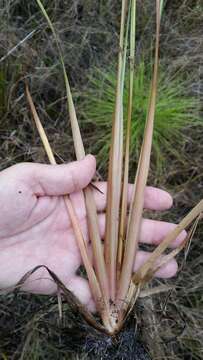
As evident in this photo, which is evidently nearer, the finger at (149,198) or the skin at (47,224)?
the skin at (47,224)

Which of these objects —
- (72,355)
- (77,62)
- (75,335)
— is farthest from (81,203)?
(77,62)

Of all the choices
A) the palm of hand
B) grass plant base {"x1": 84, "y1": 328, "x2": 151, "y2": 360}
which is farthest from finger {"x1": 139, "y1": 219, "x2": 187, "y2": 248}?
grass plant base {"x1": 84, "y1": 328, "x2": 151, "y2": 360}

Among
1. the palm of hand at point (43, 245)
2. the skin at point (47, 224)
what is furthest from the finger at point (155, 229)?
the palm of hand at point (43, 245)

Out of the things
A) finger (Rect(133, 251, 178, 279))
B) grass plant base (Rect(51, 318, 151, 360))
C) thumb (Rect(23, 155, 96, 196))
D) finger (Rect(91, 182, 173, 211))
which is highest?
thumb (Rect(23, 155, 96, 196))

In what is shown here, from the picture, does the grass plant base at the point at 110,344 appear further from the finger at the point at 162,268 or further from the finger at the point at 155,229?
the finger at the point at 155,229

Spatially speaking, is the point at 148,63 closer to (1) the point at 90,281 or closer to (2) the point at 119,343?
(1) the point at 90,281

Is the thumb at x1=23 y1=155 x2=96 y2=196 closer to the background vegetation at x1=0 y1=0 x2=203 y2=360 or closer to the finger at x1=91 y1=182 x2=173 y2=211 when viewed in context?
the finger at x1=91 y1=182 x2=173 y2=211

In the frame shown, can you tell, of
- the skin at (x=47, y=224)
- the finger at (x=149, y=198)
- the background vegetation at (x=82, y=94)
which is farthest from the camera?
the background vegetation at (x=82, y=94)
